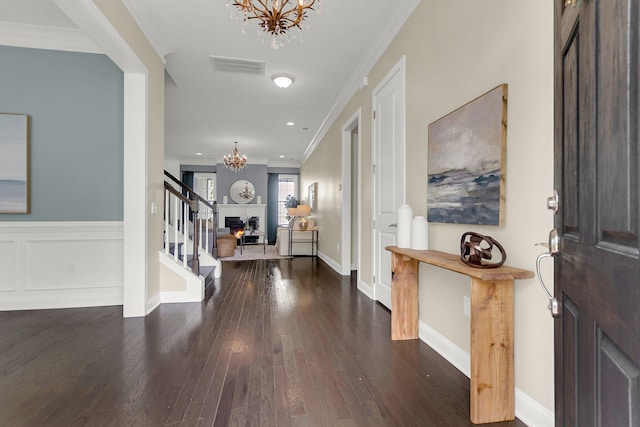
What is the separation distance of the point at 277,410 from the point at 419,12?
9.88ft

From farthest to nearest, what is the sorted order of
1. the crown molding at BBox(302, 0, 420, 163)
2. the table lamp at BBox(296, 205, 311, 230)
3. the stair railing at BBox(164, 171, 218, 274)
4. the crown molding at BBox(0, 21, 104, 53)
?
the table lamp at BBox(296, 205, 311, 230)
the stair railing at BBox(164, 171, 218, 274)
the crown molding at BBox(0, 21, 104, 53)
the crown molding at BBox(302, 0, 420, 163)

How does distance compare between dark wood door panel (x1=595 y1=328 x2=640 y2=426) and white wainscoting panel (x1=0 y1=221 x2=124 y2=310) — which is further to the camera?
white wainscoting panel (x1=0 y1=221 x2=124 y2=310)

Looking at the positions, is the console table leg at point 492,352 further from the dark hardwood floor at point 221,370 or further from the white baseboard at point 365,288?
the white baseboard at point 365,288

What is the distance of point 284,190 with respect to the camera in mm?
10781

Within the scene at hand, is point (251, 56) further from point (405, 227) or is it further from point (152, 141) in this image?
point (405, 227)

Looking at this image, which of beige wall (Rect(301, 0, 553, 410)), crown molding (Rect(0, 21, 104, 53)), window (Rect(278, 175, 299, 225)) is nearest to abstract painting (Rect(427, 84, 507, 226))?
beige wall (Rect(301, 0, 553, 410))

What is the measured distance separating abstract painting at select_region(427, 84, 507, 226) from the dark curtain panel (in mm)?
8447

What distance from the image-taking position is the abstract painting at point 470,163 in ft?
5.47

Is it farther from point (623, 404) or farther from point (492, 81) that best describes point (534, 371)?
point (492, 81)

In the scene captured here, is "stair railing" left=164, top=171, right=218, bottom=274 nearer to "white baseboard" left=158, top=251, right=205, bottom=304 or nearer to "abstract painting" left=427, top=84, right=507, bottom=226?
"white baseboard" left=158, top=251, right=205, bottom=304

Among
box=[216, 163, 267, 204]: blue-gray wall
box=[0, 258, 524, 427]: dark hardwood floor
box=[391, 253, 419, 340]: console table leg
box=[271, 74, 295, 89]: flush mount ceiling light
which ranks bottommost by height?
box=[0, 258, 524, 427]: dark hardwood floor

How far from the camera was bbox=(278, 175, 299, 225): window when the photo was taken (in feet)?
35.1

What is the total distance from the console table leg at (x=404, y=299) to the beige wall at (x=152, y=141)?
239cm

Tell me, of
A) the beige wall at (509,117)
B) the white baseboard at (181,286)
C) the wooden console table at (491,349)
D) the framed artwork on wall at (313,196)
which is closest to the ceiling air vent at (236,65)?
the beige wall at (509,117)
